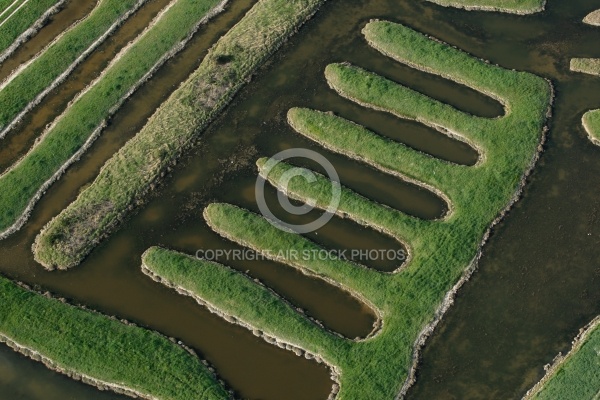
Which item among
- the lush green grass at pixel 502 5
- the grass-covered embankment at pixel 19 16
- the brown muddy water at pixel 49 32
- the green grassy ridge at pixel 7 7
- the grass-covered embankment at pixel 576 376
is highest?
A: the green grassy ridge at pixel 7 7

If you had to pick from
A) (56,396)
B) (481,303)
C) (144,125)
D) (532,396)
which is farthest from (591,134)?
(56,396)

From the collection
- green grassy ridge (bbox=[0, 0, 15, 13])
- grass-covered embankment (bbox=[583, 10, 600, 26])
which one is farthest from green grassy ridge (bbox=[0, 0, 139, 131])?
grass-covered embankment (bbox=[583, 10, 600, 26])

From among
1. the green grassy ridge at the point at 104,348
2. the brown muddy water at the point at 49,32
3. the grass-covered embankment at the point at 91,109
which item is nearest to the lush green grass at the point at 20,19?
the brown muddy water at the point at 49,32

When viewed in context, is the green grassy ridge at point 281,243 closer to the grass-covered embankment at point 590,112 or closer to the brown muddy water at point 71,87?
the brown muddy water at point 71,87

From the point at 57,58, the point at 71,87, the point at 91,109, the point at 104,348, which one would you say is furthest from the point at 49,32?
the point at 104,348

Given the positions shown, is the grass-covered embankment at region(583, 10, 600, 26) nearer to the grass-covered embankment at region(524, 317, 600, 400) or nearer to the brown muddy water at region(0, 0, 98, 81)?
the grass-covered embankment at region(524, 317, 600, 400)

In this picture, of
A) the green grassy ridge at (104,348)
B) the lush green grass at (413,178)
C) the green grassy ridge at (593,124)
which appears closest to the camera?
the green grassy ridge at (104,348)

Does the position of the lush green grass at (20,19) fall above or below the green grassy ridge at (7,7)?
below

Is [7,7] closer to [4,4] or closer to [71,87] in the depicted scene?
[4,4]
